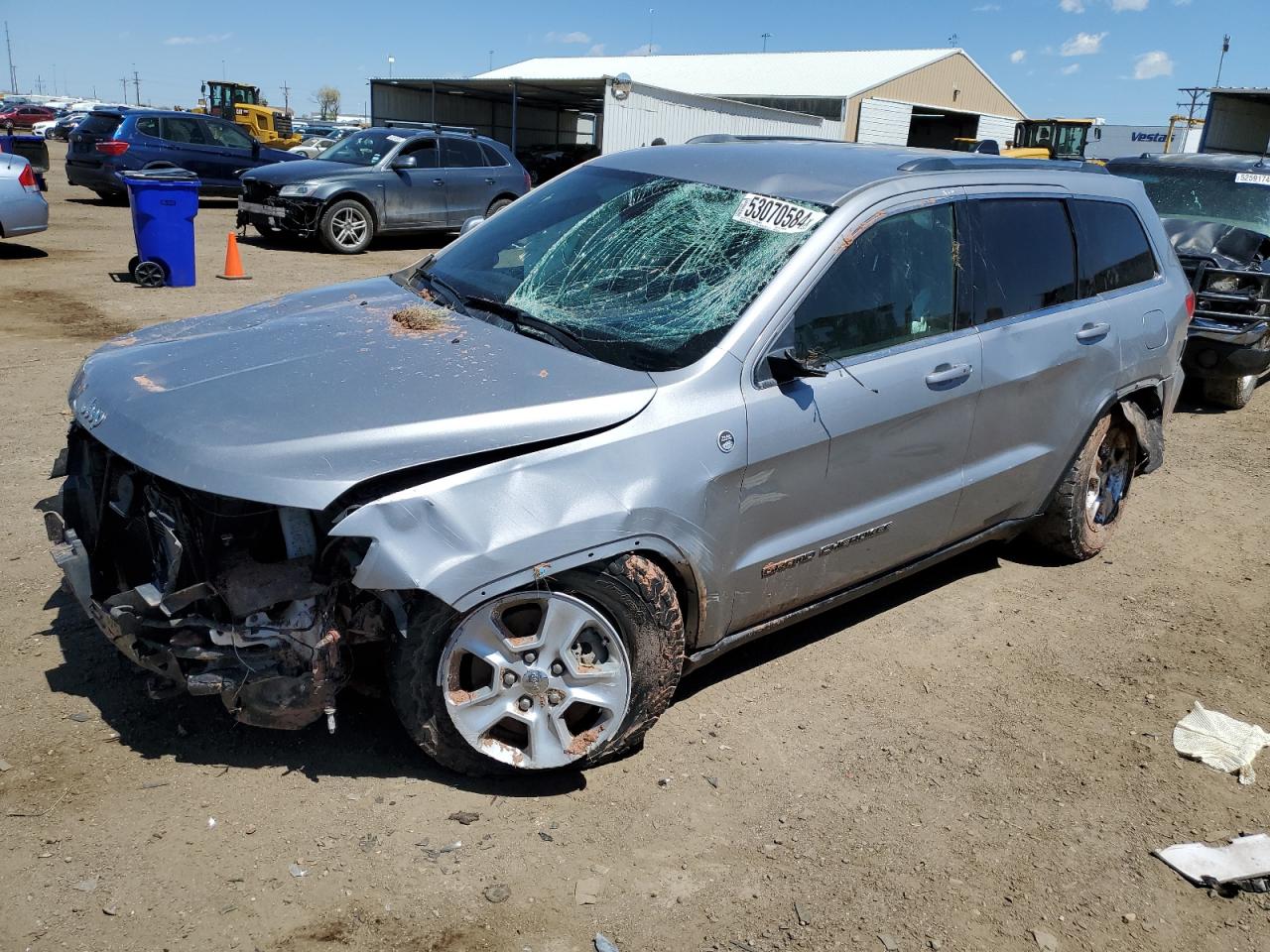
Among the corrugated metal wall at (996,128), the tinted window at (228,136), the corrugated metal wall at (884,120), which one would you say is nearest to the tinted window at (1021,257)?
the tinted window at (228,136)

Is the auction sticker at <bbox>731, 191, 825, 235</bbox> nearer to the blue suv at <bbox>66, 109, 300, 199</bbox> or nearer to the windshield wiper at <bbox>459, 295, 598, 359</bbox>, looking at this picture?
the windshield wiper at <bbox>459, 295, 598, 359</bbox>

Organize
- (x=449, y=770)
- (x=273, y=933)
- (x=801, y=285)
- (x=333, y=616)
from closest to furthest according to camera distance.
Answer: (x=273, y=933) → (x=333, y=616) → (x=449, y=770) → (x=801, y=285)

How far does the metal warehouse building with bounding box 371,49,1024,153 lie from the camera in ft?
92.9

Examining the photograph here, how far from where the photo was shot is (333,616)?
298cm

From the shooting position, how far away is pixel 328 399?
307 centimetres

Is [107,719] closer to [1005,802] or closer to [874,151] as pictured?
[1005,802]

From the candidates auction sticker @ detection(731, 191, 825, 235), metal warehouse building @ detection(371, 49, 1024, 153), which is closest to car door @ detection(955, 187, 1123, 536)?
auction sticker @ detection(731, 191, 825, 235)

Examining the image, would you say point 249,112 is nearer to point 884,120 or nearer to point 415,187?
point 884,120

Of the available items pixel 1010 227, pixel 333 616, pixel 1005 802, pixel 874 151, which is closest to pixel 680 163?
pixel 874 151

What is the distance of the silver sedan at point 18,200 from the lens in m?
11.6

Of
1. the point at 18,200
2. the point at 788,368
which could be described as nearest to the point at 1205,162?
the point at 788,368

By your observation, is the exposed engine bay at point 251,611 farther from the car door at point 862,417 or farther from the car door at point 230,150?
the car door at point 230,150

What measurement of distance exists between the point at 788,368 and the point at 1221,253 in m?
7.33

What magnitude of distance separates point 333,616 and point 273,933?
83cm
